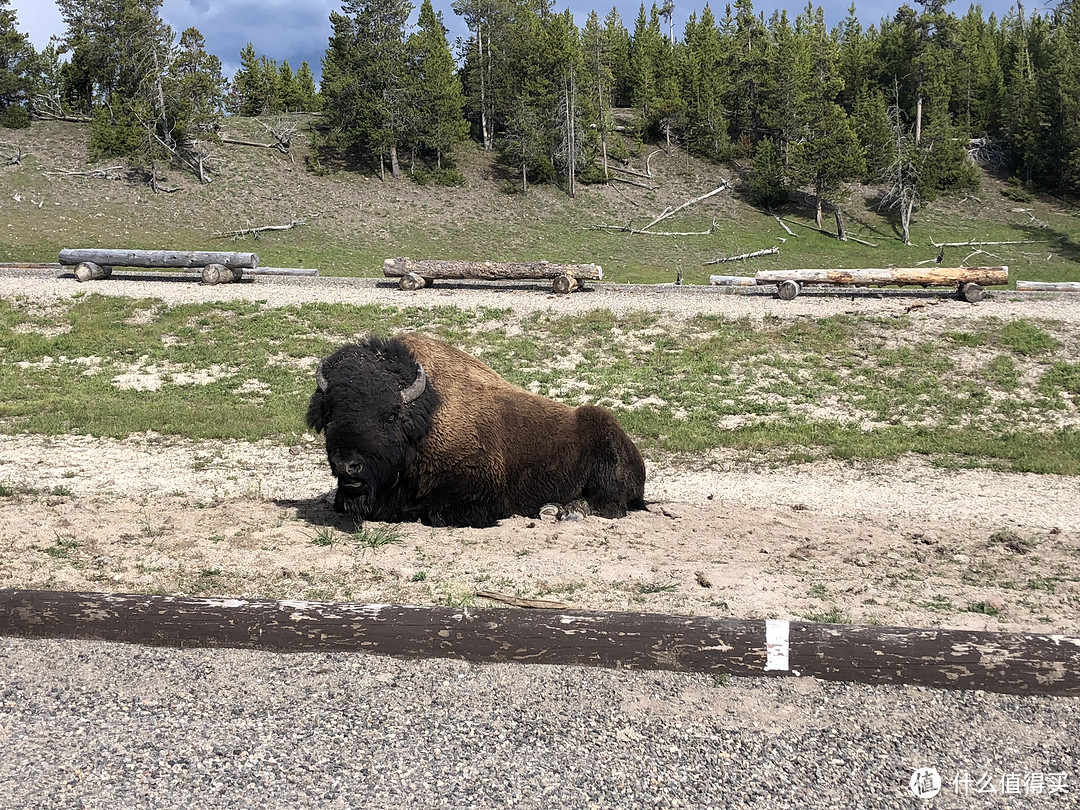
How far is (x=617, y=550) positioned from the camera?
7215 mm

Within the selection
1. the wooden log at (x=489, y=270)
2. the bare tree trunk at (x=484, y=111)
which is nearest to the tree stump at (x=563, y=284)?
the wooden log at (x=489, y=270)

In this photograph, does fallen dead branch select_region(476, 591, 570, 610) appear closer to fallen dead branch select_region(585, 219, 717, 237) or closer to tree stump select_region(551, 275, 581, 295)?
tree stump select_region(551, 275, 581, 295)

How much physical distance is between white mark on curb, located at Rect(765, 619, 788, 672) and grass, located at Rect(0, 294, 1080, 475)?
8500 mm

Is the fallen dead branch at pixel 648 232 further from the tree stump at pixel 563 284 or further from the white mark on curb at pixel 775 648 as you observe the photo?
the white mark on curb at pixel 775 648

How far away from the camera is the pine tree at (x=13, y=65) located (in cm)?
5403

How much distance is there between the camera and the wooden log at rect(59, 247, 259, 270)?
25.0 m

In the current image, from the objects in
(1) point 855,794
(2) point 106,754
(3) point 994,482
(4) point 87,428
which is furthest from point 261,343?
(1) point 855,794

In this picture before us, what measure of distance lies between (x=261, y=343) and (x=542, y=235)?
31113mm

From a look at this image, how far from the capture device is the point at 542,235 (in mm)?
48562

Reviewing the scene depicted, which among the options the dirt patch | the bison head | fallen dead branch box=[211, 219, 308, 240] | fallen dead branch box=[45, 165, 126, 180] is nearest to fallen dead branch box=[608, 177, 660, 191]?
fallen dead branch box=[211, 219, 308, 240]

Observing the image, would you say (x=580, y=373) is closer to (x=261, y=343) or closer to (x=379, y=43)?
(x=261, y=343)

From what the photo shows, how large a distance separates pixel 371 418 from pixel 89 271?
21795 mm

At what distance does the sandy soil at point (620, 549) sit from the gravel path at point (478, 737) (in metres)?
1.02

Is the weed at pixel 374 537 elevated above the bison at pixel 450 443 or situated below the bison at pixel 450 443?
below
